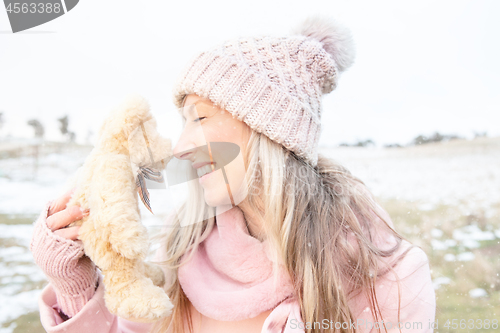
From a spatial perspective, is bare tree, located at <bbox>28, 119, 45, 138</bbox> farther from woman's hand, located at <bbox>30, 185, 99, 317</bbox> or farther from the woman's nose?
the woman's nose

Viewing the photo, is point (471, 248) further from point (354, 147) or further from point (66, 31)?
point (66, 31)

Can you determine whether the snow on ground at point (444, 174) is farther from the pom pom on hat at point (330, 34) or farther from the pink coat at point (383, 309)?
the pink coat at point (383, 309)

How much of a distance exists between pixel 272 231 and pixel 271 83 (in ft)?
1.78

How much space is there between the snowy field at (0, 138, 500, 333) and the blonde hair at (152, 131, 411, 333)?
1.97ft

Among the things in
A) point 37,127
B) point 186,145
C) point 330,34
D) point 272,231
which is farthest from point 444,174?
point 37,127

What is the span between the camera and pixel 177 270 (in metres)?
1.16

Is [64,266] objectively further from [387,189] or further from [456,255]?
[456,255]

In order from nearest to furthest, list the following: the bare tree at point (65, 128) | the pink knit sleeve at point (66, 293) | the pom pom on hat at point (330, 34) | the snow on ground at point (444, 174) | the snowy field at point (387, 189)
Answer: the pink knit sleeve at point (66, 293) → the pom pom on hat at point (330, 34) → the bare tree at point (65, 128) → the snowy field at point (387, 189) → the snow on ground at point (444, 174)

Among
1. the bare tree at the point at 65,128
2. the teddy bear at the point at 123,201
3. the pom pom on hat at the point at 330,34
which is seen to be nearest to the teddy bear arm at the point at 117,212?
the teddy bear at the point at 123,201

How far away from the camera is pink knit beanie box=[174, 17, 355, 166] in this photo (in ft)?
3.29

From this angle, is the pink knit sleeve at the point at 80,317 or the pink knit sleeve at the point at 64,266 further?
the pink knit sleeve at the point at 80,317

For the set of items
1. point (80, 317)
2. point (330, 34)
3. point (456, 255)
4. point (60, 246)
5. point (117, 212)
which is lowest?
point (456, 255)

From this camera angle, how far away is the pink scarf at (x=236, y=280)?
3.16 feet

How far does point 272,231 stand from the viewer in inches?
40.8
